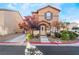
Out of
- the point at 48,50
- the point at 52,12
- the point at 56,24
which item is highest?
the point at 52,12

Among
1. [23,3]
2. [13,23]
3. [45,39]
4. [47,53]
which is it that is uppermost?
[23,3]

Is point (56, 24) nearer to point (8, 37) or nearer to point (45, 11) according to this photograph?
point (45, 11)

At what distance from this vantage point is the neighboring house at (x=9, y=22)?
2172mm

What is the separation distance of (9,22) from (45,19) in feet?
1.20

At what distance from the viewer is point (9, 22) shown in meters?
2.19

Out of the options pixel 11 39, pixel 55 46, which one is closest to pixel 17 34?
pixel 11 39

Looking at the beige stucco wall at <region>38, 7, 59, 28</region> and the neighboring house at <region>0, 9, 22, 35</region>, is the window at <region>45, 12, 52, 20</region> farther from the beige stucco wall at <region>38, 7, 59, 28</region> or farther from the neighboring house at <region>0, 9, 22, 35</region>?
the neighboring house at <region>0, 9, 22, 35</region>

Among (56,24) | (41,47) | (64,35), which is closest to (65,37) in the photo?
(64,35)

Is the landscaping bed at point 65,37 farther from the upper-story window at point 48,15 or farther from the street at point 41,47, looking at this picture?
the upper-story window at point 48,15

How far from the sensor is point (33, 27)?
2.19 metres

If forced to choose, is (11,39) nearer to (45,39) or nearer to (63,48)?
(45,39)

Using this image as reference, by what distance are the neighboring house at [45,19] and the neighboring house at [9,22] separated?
146mm

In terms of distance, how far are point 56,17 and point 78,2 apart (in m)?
0.26

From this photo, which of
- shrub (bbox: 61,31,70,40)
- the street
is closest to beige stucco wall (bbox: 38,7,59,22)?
shrub (bbox: 61,31,70,40)
